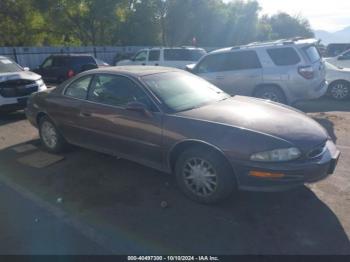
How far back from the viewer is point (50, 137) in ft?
18.9

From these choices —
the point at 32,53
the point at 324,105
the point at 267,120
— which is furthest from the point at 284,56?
the point at 32,53

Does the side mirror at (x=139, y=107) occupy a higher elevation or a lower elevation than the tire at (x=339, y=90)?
higher

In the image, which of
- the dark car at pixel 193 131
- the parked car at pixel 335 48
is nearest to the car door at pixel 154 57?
the dark car at pixel 193 131

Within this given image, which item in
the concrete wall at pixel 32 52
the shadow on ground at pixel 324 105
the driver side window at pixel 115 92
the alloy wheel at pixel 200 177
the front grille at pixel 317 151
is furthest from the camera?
the concrete wall at pixel 32 52

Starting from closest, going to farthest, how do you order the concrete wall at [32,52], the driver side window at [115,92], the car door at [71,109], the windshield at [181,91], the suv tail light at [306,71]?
the windshield at [181,91], the driver side window at [115,92], the car door at [71,109], the suv tail light at [306,71], the concrete wall at [32,52]

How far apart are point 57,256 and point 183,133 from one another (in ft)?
6.05

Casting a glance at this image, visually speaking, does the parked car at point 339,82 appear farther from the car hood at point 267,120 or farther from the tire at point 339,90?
the car hood at point 267,120

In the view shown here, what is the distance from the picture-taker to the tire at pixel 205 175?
12.0 ft

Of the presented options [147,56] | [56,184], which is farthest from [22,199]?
[147,56]

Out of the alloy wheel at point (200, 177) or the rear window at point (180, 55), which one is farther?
the rear window at point (180, 55)

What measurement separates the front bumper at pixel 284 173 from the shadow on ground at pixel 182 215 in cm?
38

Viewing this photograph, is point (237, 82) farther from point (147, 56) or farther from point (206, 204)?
point (147, 56)

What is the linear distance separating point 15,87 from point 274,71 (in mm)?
6513

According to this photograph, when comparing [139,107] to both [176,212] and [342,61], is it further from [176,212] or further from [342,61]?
[342,61]
